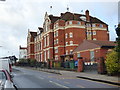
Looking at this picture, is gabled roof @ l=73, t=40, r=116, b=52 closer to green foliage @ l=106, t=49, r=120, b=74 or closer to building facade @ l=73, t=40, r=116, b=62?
building facade @ l=73, t=40, r=116, b=62

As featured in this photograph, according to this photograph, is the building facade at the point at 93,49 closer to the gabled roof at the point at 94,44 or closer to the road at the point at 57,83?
the gabled roof at the point at 94,44

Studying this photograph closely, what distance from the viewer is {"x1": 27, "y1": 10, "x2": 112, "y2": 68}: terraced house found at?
6638cm

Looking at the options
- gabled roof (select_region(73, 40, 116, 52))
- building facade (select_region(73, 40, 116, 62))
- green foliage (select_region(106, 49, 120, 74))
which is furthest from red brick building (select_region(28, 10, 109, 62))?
green foliage (select_region(106, 49, 120, 74))

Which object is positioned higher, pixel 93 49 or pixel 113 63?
pixel 93 49

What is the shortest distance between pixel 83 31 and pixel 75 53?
17.7 metres

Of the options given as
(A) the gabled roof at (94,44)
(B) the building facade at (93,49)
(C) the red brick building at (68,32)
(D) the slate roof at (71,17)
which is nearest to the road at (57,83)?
(B) the building facade at (93,49)

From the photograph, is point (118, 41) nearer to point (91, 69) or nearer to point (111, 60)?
point (111, 60)

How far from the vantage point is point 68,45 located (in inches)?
2613

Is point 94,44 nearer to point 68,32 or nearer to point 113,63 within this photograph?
point 68,32

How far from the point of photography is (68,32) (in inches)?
2630

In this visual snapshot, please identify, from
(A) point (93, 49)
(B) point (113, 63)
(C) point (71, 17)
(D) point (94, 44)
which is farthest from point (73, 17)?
(B) point (113, 63)

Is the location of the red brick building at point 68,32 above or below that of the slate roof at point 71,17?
below

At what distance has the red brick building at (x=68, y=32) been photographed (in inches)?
2615

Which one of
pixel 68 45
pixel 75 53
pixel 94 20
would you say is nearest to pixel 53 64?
pixel 75 53
